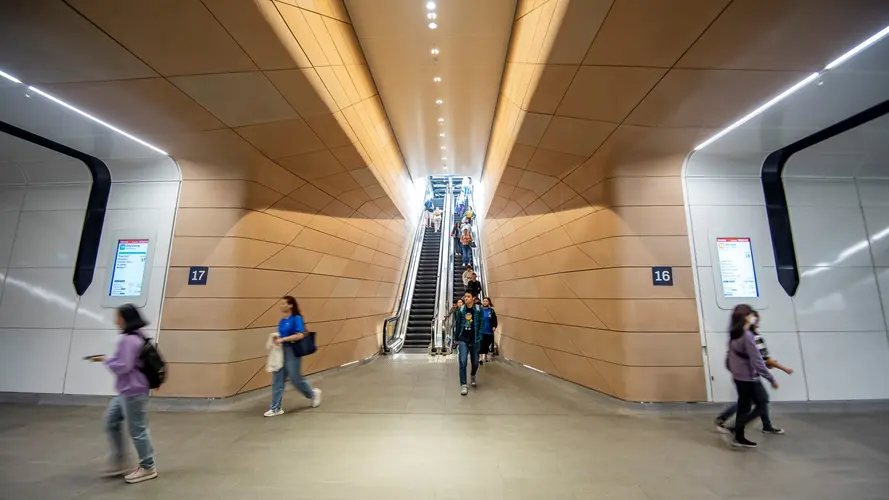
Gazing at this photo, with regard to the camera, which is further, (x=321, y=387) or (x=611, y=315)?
(x=321, y=387)

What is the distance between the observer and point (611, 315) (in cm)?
479

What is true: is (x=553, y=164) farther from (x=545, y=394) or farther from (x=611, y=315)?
(x=545, y=394)

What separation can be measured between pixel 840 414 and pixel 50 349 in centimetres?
1099

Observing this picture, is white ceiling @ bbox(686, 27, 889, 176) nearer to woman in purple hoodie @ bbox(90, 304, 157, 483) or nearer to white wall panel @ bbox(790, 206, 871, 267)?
white wall panel @ bbox(790, 206, 871, 267)

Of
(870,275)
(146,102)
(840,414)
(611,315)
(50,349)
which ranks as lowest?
(840,414)

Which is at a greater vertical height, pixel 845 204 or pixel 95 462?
pixel 845 204

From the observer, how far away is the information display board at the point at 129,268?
16.4 feet

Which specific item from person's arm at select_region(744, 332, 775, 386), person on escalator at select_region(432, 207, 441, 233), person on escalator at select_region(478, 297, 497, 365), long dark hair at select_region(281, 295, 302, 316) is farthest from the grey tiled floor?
person on escalator at select_region(432, 207, 441, 233)

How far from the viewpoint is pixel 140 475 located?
8.86 feet

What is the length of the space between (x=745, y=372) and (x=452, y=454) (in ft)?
10.0

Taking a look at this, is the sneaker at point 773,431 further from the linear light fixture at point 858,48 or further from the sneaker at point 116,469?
the sneaker at point 116,469

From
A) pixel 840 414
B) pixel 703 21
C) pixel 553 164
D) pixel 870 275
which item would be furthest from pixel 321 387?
pixel 870 275

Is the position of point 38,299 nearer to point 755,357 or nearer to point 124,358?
point 124,358

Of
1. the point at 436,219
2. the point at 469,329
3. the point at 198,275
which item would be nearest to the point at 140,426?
the point at 198,275
